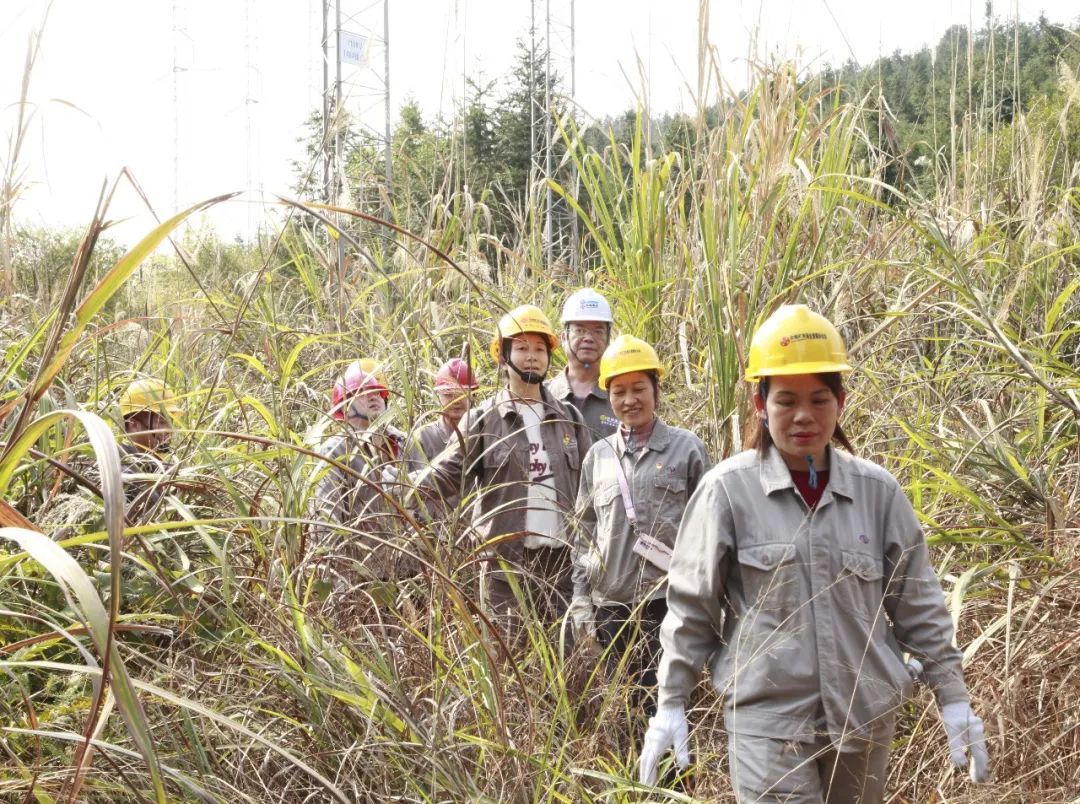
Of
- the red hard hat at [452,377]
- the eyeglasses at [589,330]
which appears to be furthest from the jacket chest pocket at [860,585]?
the eyeglasses at [589,330]

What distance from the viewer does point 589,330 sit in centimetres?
480

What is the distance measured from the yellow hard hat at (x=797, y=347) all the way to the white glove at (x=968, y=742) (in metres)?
0.81

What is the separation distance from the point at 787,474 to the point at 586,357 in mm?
2278

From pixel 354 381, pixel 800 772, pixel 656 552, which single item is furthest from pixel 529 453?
pixel 800 772

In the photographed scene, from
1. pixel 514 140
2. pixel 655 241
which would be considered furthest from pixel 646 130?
pixel 514 140

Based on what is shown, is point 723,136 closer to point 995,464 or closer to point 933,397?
point 933,397

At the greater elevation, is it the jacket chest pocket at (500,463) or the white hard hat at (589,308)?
the white hard hat at (589,308)

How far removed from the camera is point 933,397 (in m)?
4.02

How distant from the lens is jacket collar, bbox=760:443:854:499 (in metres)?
2.67

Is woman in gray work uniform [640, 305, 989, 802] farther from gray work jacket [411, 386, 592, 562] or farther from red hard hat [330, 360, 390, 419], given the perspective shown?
gray work jacket [411, 386, 592, 562]

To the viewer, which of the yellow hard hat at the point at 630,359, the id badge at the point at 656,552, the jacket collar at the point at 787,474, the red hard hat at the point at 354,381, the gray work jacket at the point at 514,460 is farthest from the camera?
the gray work jacket at the point at 514,460

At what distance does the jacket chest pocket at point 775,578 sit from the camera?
2.61 metres

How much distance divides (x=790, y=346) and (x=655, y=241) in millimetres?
1995

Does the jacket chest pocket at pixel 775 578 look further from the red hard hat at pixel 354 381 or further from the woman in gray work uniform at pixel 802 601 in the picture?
the red hard hat at pixel 354 381
